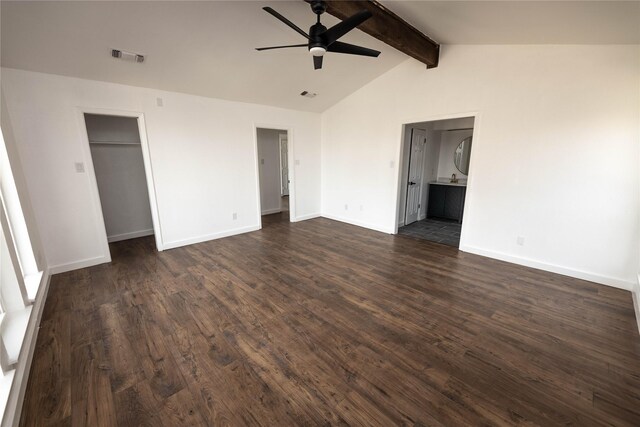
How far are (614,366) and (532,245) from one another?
1.90 m

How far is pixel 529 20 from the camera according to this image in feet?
8.62

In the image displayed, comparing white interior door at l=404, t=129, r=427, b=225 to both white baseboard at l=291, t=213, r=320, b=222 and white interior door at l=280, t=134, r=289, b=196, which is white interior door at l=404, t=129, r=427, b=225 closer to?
white baseboard at l=291, t=213, r=320, b=222

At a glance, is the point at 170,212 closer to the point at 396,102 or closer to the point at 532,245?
the point at 396,102

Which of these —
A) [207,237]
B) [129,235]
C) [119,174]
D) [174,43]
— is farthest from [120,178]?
[174,43]

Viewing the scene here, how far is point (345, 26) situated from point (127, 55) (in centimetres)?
263

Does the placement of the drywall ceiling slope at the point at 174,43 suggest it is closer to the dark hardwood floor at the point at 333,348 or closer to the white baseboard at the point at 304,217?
the dark hardwood floor at the point at 333,348

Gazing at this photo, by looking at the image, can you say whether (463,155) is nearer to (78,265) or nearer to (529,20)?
(529,20)

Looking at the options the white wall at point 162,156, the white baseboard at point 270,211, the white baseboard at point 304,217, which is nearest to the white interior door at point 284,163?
the white baseboard at point 270,211

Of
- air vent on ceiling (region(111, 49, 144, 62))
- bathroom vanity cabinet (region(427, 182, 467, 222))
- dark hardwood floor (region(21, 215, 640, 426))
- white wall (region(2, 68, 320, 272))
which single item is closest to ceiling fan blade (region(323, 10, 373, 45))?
air vent on ceiling (region(111, 49, 144, 62))

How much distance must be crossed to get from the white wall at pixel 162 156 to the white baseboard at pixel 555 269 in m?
3.73

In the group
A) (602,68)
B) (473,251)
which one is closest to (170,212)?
(473,251)

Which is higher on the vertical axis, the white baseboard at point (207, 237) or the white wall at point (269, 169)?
the white wall at point (269, 169)

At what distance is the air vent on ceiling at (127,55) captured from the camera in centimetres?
291

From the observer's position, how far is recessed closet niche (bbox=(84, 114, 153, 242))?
4367mm
